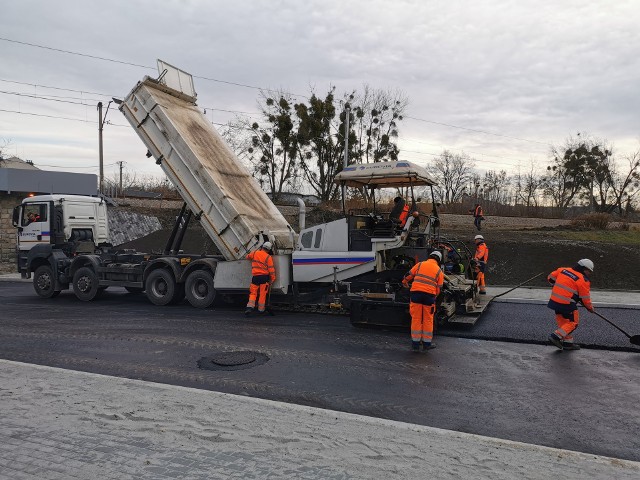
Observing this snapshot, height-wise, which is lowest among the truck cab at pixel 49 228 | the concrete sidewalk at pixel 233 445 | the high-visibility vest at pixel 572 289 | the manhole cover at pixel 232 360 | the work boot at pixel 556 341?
the manhole cover at pixel 232 360

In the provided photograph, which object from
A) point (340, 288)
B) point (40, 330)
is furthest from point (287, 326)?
point (40, 330)

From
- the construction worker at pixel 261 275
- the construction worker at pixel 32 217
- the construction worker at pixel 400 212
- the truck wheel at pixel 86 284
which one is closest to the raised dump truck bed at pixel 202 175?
the construction worker at pixel 261 275

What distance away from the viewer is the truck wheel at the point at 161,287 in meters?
11.0

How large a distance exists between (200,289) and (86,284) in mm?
3174

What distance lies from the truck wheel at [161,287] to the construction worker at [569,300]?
759 cm

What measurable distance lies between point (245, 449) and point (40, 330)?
633 centimetres

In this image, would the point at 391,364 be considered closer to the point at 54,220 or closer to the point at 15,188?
the point at 54,220

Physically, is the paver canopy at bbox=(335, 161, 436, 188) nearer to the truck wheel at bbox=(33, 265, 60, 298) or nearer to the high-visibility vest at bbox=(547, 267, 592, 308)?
the high-visibility vest at bbox=(547, 267, 592, 308)

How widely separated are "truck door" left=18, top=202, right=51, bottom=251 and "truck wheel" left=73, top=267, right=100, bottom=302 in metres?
1.37

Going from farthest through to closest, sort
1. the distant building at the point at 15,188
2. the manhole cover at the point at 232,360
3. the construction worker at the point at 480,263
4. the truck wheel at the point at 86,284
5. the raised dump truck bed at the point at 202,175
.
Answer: the distant building at the point at 15,188 → the truck wheel at the point at 86,284 → the construction worker at the point at 480,263 → the raised dump truck bed at the point at 202,175 → the manhole cover at the point at 232,360

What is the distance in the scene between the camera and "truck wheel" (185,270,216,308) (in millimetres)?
10719

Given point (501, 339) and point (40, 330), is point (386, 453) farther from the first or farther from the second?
point (40, 330)

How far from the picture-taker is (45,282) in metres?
12.5

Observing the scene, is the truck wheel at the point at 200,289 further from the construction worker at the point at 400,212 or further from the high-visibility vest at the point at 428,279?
the high-visibility vest at the point at 428,279
